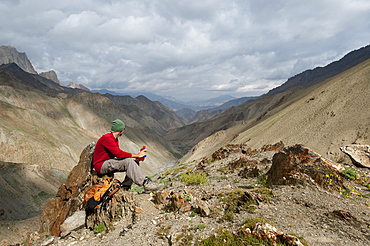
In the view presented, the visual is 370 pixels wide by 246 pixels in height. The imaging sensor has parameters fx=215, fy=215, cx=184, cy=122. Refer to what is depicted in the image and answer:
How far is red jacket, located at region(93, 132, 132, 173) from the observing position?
7.46 metres

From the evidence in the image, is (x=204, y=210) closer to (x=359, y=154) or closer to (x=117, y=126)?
(x=117, y=126)

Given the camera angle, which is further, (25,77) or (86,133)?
(25,77)

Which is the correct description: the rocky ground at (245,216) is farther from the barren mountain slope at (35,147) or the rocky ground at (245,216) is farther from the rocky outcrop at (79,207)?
the barren mountain slope at (35,147)

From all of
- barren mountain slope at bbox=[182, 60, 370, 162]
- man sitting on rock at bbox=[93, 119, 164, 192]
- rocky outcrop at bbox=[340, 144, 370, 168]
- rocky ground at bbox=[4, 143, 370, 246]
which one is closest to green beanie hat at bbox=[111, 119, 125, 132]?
man sitting on rock at bbox=[93, 119, 164, 192]

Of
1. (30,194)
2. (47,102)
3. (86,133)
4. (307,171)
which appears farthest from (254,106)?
(307,171)

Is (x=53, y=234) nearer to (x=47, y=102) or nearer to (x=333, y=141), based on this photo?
(x=333, y=141)

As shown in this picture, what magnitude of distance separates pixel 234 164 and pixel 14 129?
7079 cm

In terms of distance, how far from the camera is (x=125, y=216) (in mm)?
7215

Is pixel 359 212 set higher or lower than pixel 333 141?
higher

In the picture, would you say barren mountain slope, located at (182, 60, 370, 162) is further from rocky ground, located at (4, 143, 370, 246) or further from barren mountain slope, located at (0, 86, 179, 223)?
barren mountain slope, located at (0, 86, 179, 223)

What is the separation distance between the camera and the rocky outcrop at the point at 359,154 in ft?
30.6

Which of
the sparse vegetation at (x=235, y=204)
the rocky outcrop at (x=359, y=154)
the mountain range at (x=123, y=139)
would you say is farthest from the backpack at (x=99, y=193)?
the mountain range at (x=123, y=139)

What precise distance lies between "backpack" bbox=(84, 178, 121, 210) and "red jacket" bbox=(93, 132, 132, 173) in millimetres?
594

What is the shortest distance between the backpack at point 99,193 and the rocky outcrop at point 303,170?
21.0 ft
